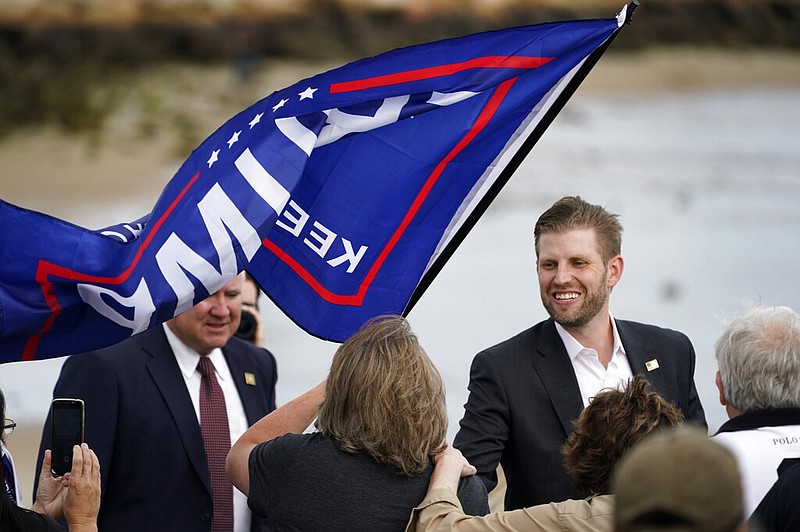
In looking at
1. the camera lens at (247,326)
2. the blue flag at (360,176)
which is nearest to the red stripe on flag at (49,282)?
the blue flag at (360,176)

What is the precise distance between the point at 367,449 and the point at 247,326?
77.2 inches

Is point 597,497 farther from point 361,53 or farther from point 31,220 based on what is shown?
point 361,53

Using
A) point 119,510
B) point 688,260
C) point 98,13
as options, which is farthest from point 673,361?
point 98,13

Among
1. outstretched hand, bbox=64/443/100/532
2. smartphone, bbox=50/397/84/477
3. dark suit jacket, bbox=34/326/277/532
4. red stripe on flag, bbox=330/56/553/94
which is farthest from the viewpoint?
dark suit jacket, bbox=34/326/277/532

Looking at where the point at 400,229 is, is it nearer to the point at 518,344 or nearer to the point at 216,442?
the point at 518,344

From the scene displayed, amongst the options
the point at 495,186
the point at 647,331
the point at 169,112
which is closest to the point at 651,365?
the point at 647,331

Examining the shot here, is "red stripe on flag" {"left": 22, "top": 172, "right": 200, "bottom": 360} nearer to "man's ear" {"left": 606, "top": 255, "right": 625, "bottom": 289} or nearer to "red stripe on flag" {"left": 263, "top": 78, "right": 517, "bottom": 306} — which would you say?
"red stripe on flag" {"left": 263, "top": 78, "right": 517, "bottom": 306}

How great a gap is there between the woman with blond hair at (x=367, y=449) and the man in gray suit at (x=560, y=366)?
0.44 metres

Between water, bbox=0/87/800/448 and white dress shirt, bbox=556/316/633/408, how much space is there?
3.65 meters

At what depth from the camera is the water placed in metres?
6.70

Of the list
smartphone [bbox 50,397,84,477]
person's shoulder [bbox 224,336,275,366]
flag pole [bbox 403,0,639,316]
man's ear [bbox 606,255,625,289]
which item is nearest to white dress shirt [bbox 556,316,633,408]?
man's ear [bbox 606,255,625,289]

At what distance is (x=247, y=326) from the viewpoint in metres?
Answer: 3.99

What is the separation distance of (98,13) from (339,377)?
20.5ft

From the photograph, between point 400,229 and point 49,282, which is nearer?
point 49,282
